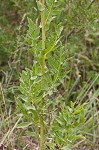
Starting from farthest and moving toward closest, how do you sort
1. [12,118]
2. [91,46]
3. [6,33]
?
[91,46], [6,33], [12,118]

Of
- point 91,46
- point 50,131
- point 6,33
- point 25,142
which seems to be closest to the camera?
point 50,131

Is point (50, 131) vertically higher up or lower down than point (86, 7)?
lower down

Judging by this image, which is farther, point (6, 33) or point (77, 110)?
point (6, 33)

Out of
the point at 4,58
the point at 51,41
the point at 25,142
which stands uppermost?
the point at 51,41

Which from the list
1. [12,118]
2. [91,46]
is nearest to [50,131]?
[12,118]

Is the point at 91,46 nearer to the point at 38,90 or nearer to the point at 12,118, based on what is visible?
the point at 12,118

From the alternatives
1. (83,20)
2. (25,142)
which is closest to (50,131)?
(25,142)
